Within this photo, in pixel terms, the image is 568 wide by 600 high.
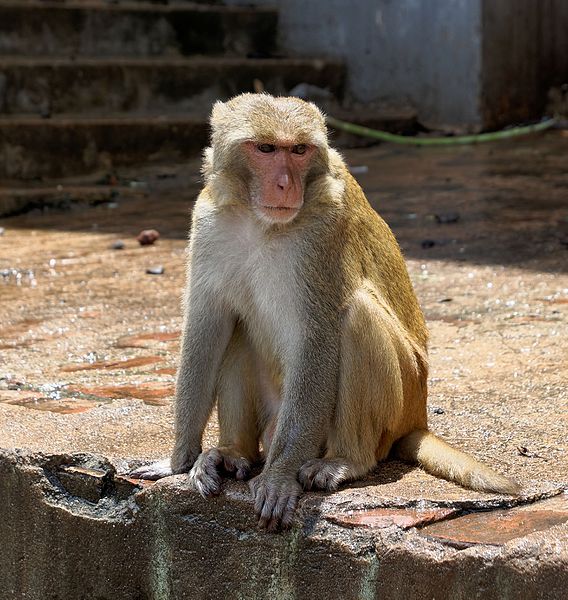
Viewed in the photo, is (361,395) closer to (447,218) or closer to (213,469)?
(213,469)

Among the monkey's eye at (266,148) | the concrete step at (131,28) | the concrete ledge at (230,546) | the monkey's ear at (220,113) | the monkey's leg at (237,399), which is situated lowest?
the concrete ledge at (230,546)

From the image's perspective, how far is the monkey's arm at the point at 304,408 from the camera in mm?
3186

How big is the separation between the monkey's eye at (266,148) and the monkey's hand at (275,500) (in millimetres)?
857

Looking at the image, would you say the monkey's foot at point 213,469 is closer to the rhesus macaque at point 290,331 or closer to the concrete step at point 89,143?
the rhesus macaque at point 290,331

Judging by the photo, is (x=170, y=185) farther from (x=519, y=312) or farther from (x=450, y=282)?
(x=519, y=312)

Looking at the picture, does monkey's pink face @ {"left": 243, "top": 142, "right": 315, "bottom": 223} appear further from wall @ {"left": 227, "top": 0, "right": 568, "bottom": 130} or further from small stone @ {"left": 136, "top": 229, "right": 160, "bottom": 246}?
wall @ {"left": 227, "top": 0, "right": 568, "bottom": 130}

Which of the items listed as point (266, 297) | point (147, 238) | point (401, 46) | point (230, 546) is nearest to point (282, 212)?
point (266, 297)

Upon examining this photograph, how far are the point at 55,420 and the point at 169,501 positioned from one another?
0.72 metres

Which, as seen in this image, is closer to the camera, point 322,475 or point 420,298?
point 322,475

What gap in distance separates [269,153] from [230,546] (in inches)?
42.1

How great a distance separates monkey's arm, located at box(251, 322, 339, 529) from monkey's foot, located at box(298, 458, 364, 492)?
21 mm

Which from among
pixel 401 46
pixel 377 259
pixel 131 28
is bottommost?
pixel 377 259

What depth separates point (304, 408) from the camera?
10.5 feet

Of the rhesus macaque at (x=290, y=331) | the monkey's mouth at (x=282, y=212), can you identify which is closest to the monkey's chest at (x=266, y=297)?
the rhesus macaque at (x=290, y=331)
